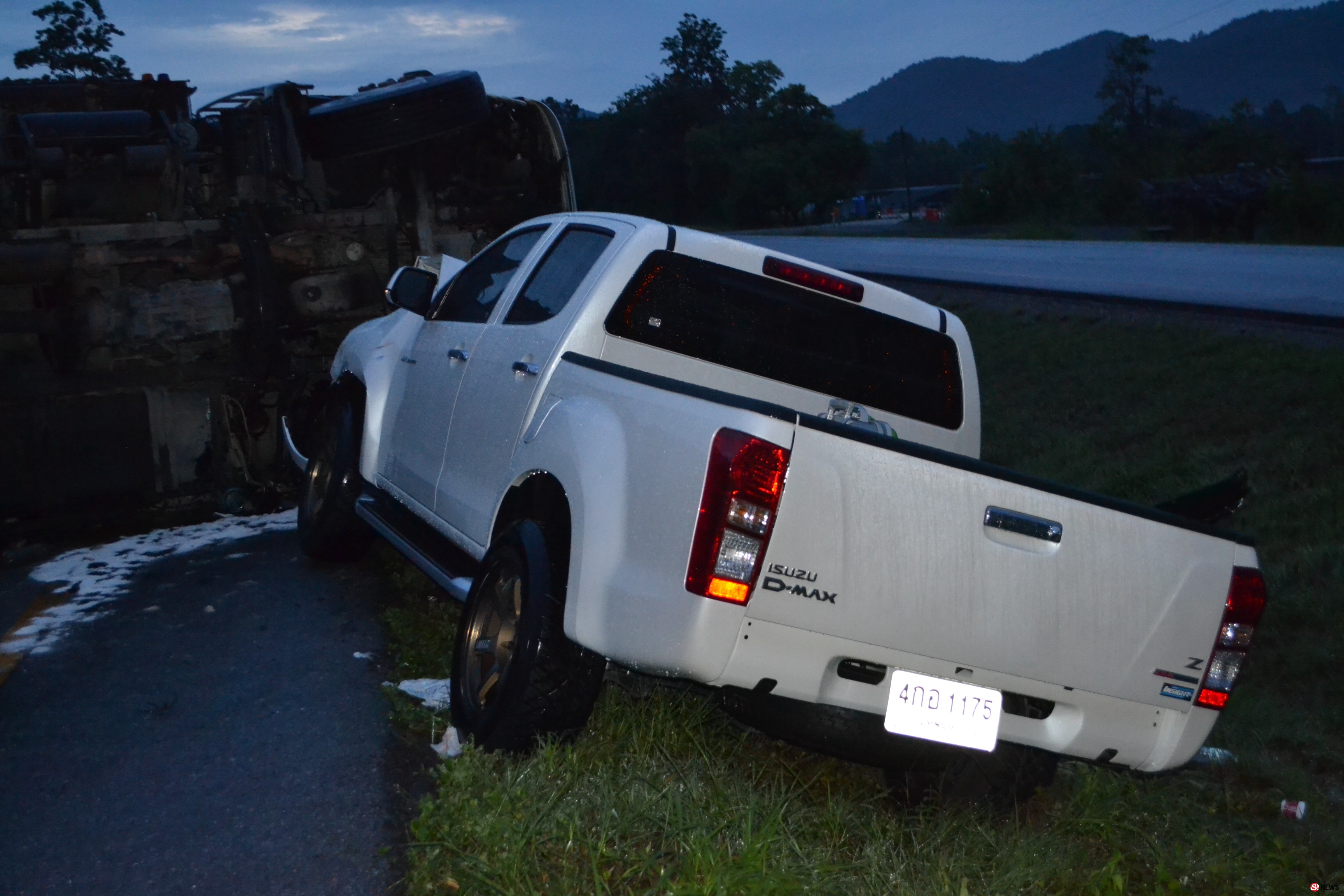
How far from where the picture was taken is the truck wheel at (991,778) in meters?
4.71

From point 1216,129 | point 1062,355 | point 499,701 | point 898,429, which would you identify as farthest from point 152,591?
point 1216,129

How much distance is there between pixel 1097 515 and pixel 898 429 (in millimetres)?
1558

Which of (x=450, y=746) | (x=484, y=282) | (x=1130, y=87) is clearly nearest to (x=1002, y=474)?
(x=450, y=746)

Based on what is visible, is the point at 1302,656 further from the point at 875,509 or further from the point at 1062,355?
the point at 1062,355

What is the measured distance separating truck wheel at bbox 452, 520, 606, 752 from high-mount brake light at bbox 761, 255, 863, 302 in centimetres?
141

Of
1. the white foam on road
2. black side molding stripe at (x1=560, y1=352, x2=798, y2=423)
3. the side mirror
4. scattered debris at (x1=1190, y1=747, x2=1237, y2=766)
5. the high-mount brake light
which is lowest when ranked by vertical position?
scattered debris at (x1=1190, y1=747, x2=1237, y2=766)

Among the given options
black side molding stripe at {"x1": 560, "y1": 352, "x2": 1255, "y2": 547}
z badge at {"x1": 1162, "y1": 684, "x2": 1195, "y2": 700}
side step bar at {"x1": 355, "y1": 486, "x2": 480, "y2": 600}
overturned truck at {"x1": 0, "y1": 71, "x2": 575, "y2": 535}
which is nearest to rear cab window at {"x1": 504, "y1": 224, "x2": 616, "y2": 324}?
side step bar at {"x1": 355, "y1": 486, "x2": 480, "y2": 600}

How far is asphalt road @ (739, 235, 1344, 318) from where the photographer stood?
1662cm

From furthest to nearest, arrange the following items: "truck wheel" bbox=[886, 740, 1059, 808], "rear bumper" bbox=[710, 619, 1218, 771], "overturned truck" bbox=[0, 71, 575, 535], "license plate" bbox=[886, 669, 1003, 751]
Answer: "overturned truck" bbox=[0, 71, 575, 535] < "truck wheel" bbox=[886, 740, 1059, 808] < "license plate" bbox=[886, 669, 1003, 751] < "rear bumper" bbox=[710, 619, 1218, 771]

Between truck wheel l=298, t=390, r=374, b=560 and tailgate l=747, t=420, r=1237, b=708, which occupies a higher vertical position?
tailgate l=747, t=420, r=1237, b=708

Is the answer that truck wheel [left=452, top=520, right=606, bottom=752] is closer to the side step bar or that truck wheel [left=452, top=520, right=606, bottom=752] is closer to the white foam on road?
the side step bar

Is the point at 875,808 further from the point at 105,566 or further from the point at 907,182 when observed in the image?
the point at 907,182

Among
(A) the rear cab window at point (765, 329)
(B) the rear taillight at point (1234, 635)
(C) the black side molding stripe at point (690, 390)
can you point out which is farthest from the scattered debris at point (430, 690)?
(B) the rear taillight at point (1234, 635)

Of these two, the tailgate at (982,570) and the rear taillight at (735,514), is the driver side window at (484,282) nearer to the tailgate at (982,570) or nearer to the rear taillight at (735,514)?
the rear taillight at (735,514)
